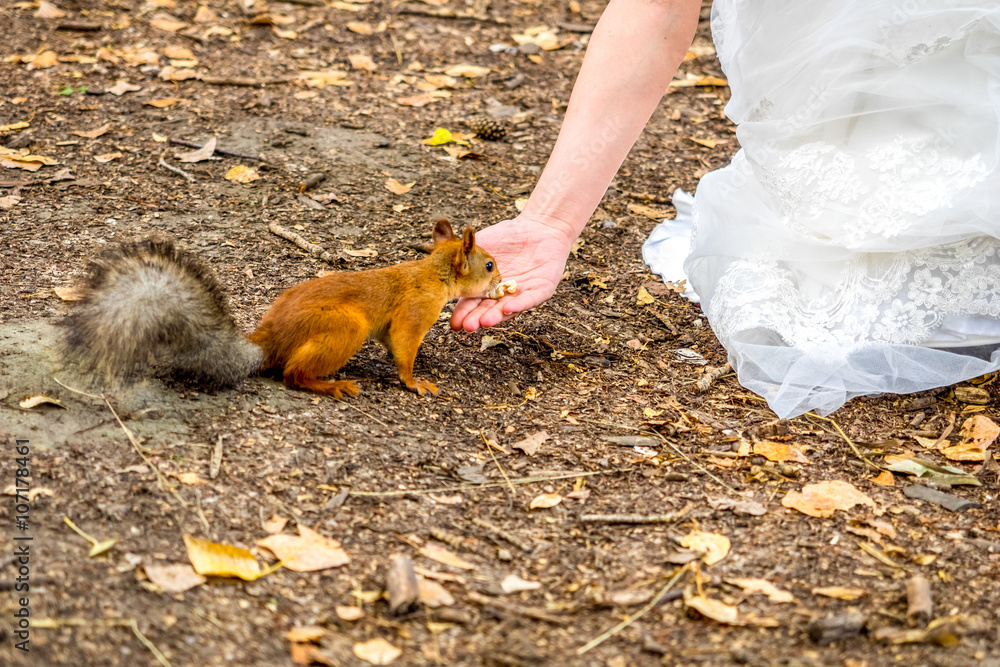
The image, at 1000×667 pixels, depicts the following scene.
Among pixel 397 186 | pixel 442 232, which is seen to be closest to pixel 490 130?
pixel 397 186

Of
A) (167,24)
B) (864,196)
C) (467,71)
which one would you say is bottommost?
(467,71)

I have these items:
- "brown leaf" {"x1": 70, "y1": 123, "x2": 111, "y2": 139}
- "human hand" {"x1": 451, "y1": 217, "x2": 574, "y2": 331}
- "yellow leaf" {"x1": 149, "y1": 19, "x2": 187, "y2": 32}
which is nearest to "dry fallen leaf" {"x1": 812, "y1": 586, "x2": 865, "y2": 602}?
"human hand" {"x1": 451, "y1": 217, "x2": 574, "y2": 331}

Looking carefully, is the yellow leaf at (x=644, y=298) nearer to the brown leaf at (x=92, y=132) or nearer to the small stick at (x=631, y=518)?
the small stick at (x=631, y=518)

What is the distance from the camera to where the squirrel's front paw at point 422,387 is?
8.07ft

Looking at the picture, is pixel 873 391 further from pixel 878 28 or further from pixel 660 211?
pixel 660 211

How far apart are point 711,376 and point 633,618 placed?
115 centimetres

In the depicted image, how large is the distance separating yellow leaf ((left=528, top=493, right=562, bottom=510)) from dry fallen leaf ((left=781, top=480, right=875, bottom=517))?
50 centimetres

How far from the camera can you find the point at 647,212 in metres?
3.79

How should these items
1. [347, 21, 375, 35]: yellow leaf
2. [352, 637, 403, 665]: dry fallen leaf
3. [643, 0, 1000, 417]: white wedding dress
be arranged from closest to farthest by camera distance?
1. [352, 637, 403, 665]: dry fallen leaf
2. [643, 0, 1000, 417]: white wedding dress
3. [347, 21, 375, 35]: yellow leaf

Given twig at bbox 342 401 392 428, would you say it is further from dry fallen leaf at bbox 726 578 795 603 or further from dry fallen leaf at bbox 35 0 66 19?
dry fallen leaf at bbox 35 0 66 19

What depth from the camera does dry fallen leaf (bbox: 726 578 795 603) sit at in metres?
1.74

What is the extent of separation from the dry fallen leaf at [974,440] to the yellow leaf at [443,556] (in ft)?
4.18

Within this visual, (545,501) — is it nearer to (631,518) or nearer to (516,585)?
(631,518)

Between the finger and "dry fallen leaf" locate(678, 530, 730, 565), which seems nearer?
"dry fallen leaf" locate(678, 530, 730, 565)
